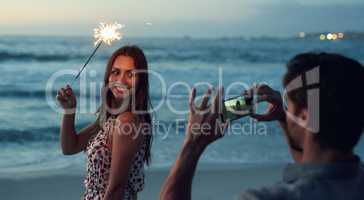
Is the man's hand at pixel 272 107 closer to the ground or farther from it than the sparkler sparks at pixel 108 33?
closer to the ground

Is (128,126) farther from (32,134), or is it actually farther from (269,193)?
(32,134)

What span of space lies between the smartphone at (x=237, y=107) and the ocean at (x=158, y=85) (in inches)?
269

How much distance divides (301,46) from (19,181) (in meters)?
25.1

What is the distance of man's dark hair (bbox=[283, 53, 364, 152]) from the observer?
2.06 meters

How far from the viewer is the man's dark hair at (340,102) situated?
81.2 inches

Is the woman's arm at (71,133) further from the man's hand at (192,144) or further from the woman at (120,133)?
the man's hand at (192,144)

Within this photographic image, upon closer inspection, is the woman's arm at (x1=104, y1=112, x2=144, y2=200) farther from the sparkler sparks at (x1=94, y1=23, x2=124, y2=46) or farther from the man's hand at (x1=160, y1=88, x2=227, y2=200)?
the man's hand at (x1=160, y1=88, x2=227, y2=200)

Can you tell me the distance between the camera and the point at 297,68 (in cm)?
220

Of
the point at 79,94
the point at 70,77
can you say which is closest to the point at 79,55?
the point at 70,77

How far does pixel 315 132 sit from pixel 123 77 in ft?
6.11

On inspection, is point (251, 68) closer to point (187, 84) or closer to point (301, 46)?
point (187, 84)

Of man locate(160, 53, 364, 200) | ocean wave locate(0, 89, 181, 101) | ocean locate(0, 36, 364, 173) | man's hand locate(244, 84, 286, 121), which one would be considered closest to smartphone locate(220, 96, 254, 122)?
man's hand locate(244, 84, 286, 121)

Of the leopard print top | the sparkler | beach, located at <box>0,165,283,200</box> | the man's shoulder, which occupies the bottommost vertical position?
beach, located at <box>0,165,283,200</box>

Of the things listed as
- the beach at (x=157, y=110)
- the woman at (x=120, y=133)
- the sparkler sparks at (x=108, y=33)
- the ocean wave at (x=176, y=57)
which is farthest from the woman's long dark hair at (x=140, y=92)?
the ocean wave at (x=176, y=57)
